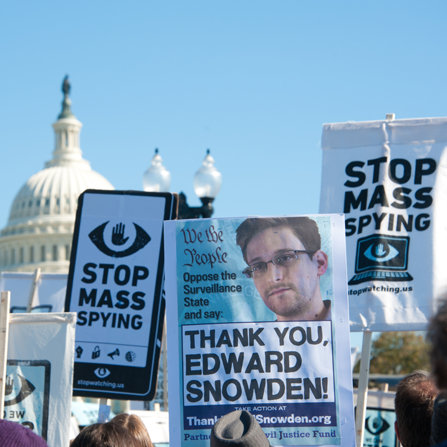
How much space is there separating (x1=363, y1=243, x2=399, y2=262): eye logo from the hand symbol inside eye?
64.5 inches

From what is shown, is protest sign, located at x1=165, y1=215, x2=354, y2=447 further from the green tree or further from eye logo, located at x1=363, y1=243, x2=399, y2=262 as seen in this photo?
the green tree

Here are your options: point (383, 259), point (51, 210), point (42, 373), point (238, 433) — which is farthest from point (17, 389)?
point (51, 210)

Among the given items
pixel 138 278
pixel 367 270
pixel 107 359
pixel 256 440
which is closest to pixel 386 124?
pixel 367 270

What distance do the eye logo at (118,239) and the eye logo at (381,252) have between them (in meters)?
1.55

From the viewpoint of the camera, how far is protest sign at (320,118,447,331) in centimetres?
541

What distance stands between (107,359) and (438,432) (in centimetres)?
394

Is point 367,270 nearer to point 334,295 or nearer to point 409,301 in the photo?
point 409,301

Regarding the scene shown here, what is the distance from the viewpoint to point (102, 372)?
6246 mm

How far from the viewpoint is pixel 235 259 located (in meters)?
4.75

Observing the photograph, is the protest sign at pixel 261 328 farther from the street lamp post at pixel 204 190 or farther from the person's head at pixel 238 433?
the street lamp post at pixel 204 190

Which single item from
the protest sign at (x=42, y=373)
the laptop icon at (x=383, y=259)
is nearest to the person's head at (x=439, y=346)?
the laptop icon at (x=383, y=259)

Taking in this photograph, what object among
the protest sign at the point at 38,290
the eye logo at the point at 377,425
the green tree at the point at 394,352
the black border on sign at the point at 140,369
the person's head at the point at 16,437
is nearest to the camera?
the person's head at the point at 16,437

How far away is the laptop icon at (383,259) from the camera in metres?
5.45

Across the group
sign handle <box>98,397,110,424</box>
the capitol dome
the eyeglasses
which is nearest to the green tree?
sign handle <box>98,397,110,424</box>
